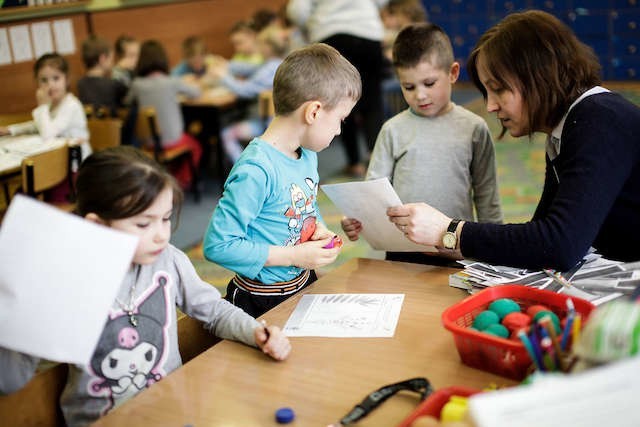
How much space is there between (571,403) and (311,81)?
1.18 metres

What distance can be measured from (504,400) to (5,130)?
3505mm

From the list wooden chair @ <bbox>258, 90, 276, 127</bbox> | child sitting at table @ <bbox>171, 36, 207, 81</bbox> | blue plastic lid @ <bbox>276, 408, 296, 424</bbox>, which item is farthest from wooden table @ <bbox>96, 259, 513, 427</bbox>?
child sitting at table @ <bbox>171, 36, 207, 81</bbox>

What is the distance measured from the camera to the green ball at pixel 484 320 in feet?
4.20

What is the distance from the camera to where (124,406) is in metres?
1.23

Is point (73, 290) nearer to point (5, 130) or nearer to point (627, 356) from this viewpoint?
point (627, 356)

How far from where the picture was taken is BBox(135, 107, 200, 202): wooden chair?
4.49 m

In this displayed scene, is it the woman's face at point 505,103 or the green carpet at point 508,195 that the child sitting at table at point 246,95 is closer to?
the green carpet at point 508,195

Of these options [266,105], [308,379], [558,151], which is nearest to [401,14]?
[266,105]

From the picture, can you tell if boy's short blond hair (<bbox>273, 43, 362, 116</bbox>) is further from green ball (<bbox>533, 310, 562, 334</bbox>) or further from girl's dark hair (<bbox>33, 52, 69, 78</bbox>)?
girl's dark hair (<bbox>33, 52, 69, 78</bbox>)

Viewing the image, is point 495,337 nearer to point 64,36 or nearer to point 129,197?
point 129,197

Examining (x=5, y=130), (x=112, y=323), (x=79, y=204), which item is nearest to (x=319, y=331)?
(x=112, y=323)

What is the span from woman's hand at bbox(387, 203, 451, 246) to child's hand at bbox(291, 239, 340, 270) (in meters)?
0.20

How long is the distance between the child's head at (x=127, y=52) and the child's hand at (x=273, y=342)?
4.52 m

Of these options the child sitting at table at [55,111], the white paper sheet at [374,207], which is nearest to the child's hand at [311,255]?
the white paper sheet at [374,207]
